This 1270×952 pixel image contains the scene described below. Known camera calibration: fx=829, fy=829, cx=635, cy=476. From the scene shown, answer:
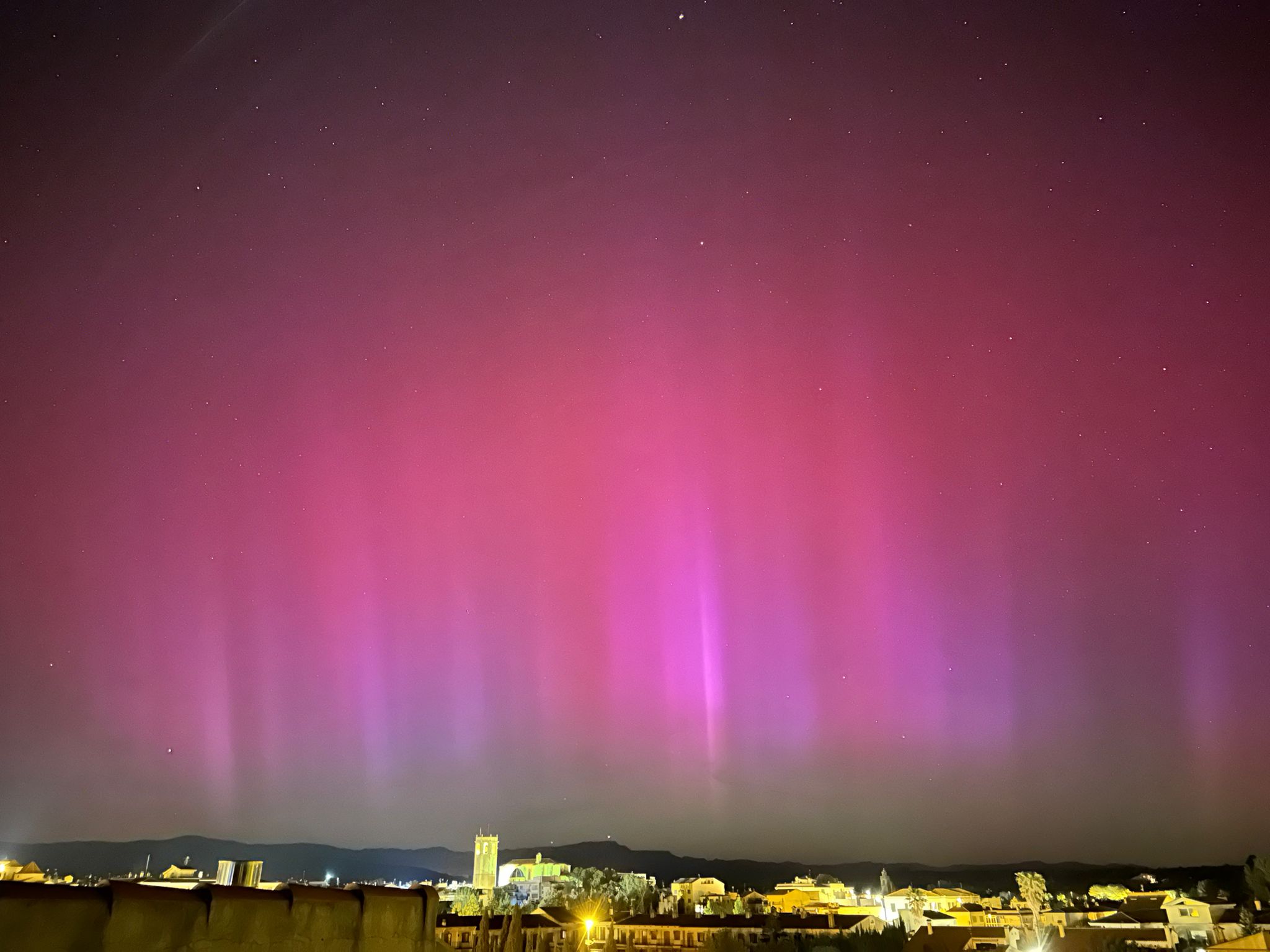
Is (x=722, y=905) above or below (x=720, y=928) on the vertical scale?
below

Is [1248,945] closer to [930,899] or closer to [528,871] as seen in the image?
[930,899]

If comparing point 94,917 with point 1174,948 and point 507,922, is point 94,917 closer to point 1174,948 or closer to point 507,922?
point 507,922

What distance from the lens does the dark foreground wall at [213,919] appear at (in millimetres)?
4453

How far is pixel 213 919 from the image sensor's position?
16.9ft

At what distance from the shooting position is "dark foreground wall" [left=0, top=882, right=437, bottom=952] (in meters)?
4.45

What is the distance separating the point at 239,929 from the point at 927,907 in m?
94.4

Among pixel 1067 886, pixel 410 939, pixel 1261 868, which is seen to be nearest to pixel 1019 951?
pixel 410 939

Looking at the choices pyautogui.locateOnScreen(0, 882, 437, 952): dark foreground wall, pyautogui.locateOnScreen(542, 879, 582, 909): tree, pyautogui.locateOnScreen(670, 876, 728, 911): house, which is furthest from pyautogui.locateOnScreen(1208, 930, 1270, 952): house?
pyautogui.locateOnScreen(670, 876, 728, 911): house

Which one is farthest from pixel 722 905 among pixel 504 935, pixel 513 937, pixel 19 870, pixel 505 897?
pixel 513 937

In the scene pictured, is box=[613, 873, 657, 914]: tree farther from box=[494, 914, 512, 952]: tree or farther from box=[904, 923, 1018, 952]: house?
box=[494, 914, 512, 952]: tree

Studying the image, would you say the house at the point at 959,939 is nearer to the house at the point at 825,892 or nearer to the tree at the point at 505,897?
the house at the point at 825,892

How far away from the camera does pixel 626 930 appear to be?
56812 mm

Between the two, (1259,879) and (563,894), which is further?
(563,894)

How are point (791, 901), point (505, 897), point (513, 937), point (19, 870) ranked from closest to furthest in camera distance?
point (513, 937), point (19, 870), point (791, 901), point (505, 897)
